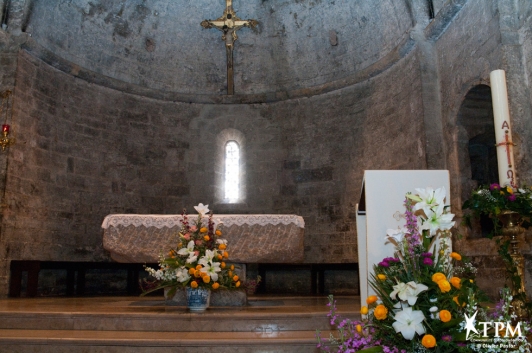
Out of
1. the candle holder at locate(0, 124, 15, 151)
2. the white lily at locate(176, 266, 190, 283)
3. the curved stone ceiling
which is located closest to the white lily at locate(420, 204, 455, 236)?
the white lily at locate(176, 266, 190, 283)

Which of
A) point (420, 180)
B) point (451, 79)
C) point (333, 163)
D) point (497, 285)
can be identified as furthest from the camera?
point (333, 163)

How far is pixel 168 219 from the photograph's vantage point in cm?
677

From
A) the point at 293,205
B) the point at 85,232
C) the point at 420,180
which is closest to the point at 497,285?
the point at 420,180

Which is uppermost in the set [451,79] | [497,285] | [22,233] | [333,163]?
[451,79]

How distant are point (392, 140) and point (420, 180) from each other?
662cm

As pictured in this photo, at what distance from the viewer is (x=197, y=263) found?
230 inches

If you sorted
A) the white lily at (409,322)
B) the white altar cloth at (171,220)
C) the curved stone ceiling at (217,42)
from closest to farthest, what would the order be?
the white lily at (409,322) → the white altar cloth at (171,220) → the curved stone ceiling at (217,42)

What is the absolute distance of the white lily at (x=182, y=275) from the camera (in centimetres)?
575

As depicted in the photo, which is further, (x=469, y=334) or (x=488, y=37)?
(x=488, y=37)

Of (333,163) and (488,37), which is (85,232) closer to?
(333,163)

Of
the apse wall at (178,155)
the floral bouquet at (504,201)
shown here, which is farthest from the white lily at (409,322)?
the apse wall at (178,155)

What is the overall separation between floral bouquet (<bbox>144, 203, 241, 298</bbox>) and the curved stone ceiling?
622 cm

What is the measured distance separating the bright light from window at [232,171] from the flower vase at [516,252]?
350 inches

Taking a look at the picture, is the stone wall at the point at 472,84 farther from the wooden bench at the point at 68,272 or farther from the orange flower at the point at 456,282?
the wooden bench at the point at 68,272
